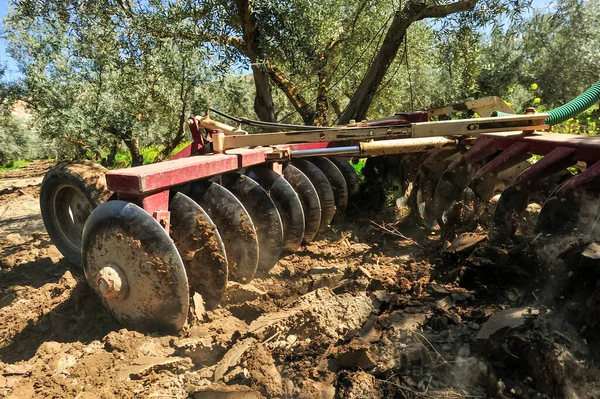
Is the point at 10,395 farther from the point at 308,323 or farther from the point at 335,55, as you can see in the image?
the point at 335,55

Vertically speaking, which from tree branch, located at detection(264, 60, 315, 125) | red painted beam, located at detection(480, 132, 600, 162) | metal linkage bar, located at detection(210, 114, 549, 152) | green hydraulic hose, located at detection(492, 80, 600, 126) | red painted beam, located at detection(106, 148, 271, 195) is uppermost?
tree branch, located at detection(264, 60, 315, 125)

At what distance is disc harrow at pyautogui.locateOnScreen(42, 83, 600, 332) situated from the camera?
2547mm

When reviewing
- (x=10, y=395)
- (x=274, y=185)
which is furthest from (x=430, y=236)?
(x=10, y=395)

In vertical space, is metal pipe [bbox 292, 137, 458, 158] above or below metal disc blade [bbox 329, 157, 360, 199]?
above

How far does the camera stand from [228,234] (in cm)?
317

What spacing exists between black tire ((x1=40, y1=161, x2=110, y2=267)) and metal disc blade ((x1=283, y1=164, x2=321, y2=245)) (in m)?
1.62

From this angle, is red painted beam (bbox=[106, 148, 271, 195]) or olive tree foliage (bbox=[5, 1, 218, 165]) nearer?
red painted beam (bbox=[106, 148, 271, 195])

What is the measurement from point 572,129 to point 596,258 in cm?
859

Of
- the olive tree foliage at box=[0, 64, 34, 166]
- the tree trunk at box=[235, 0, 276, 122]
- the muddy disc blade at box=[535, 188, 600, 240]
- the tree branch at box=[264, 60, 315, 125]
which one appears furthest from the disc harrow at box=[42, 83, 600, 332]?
the olive tree foliage at box=[0, 64, 34, 166]

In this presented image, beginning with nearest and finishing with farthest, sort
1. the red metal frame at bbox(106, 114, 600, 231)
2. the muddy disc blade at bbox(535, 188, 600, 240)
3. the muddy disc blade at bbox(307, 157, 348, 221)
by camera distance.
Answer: the muddy disc blade at bbox(535, 188, 600, 240) → the red metal frame at bbox(106, 114, 600, 231) → the muddy disc blade at bbox(307, 157, 348, 221)

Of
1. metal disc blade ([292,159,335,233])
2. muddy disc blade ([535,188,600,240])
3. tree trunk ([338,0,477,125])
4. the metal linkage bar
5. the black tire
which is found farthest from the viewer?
tree trunk ([338,0,477,125])

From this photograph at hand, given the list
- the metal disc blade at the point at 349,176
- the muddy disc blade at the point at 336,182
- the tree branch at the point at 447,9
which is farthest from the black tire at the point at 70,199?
the tree branch at the point at 447,9

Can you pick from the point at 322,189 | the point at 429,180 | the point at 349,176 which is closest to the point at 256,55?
the point at 349,176

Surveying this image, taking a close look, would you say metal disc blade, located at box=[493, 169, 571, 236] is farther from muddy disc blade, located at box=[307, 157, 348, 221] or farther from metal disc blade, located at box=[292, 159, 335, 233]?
muddy disc blade, located at box=[307, 157, 348, 221]
